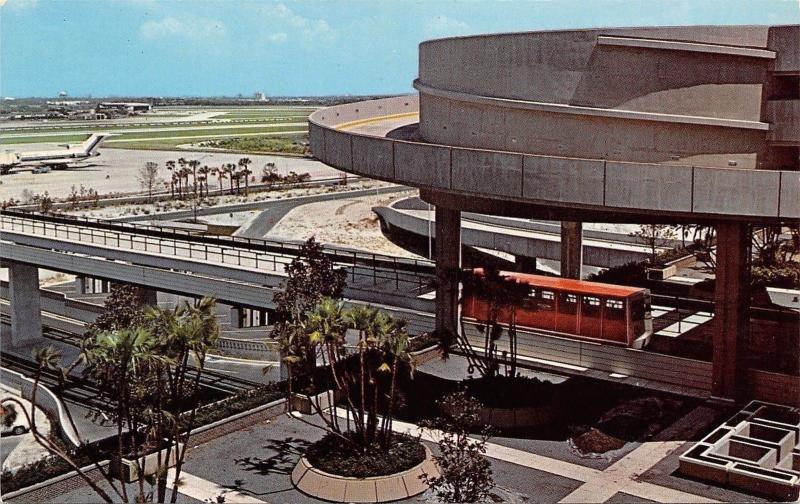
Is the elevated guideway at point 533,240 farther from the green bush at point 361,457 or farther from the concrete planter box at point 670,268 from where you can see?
the green bush at point 361,457

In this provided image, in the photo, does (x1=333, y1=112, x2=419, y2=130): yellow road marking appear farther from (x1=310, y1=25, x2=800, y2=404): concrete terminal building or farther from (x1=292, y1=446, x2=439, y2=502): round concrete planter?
(x1=292, y1=446, x2=439, y2=502): round concrete planter

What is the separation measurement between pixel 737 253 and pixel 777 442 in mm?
5708

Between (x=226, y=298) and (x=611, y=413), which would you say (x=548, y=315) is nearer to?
(x=611, y=413)

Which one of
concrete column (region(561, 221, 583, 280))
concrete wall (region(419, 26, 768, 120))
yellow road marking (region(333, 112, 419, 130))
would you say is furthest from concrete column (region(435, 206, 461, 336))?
yellow road marking (region(333, 112, 419, 130))

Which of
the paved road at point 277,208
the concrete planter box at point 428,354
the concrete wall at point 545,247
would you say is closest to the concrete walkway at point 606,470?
the concrete planter box at point 428,354

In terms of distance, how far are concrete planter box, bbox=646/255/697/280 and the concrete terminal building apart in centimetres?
1931

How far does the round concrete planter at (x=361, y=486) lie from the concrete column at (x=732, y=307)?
10722 millimetres

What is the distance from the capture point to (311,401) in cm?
2783

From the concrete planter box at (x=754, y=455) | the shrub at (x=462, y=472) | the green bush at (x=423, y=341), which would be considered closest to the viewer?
the shrub at (x=462, y=472)

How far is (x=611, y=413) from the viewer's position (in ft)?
92.7

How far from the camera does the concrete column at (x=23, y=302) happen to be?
2144 inches

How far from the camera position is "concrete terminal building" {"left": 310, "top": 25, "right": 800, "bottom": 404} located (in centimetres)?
2417

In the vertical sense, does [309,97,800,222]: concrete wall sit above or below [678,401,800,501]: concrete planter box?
above

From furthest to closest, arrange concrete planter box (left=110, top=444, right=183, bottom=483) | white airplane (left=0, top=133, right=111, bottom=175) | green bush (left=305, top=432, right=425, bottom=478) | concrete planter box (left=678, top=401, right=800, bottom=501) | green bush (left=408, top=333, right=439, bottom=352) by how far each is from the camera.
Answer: white airplane (left=0, top=133, right=111, bottom=175) → green bush (left=408, top=333, right=439, bottom=352) → green bush (left=305, top=432, right=425, bottom=478) → concrete planter box (left=110, top=444, right=183, bottom=483) → concrete planter box (left=678, top=401, right=800, bottom=501)
